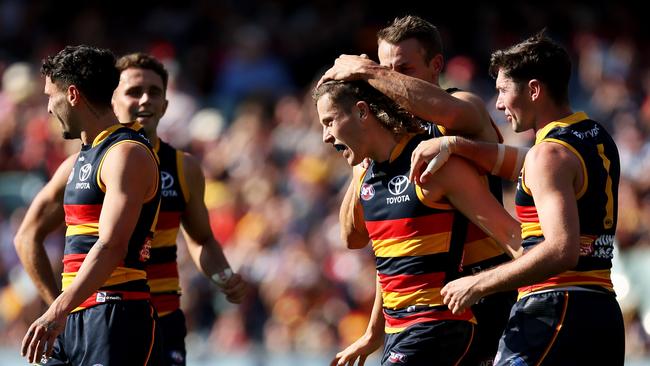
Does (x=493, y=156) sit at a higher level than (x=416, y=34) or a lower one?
lower

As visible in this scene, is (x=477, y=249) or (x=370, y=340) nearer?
(x=477, y=249)

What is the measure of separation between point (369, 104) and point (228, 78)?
1212cm

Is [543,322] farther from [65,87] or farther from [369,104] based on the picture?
[65,87]

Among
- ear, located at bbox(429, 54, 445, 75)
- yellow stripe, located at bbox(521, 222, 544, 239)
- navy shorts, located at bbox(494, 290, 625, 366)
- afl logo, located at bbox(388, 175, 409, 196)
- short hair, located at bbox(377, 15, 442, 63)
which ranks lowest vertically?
navy shorts, located at bbox(494, 290, 625, 366)

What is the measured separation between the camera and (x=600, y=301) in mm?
5863

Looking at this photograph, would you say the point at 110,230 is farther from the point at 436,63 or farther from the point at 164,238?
the point at 436,63

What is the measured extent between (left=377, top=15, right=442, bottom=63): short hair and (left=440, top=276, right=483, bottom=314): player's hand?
1792mm

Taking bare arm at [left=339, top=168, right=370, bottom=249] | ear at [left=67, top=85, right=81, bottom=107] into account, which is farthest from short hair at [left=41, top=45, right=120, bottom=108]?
bare arm at [left=339, top=168, right=370, bottom=249]

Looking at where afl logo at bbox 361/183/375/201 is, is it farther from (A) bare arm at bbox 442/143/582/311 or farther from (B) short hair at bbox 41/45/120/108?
(B) short hair at bbox 41/45/120/108

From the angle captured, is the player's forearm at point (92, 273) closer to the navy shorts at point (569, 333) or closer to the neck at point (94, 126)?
the neck at point (94, 126)

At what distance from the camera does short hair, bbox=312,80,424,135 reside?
6.29m

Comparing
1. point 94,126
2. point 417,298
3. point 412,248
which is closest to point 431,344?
point 417,298

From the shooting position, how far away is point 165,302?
26.6ft

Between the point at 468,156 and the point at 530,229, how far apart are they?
20.5 inches
